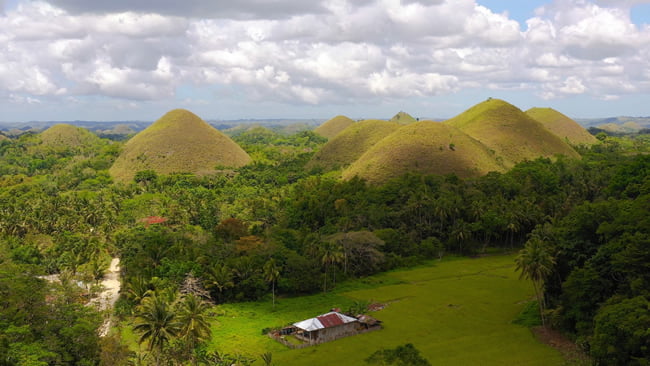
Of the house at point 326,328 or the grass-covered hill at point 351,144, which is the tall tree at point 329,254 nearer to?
the house at point 326,328

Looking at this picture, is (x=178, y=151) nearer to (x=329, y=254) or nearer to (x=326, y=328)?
(x=329, y=254)

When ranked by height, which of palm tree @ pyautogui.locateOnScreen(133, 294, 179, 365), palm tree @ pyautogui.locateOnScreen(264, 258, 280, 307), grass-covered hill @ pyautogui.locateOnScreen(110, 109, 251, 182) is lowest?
palm tree @ pyautogui.locateOnScreen(264, 258, 280, 307)

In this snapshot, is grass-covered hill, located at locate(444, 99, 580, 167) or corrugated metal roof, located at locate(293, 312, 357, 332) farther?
grass-covered hill, located at locate(444, 99, 580, 167)

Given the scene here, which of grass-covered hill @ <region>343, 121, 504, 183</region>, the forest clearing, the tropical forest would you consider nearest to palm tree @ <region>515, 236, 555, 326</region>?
the tropical forest

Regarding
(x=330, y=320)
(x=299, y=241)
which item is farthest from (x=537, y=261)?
(x=299, y=241)

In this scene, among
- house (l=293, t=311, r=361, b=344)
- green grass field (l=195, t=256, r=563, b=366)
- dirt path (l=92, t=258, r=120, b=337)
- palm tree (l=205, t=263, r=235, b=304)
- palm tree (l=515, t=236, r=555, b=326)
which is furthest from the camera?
palm tree (l=205, t=263, r=235, b=304)

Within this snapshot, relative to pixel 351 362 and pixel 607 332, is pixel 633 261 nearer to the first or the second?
pixel 607 332

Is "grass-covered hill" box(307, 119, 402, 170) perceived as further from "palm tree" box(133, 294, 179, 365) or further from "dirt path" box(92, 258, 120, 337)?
"palm tree" box(133, 294, 179, 365)
